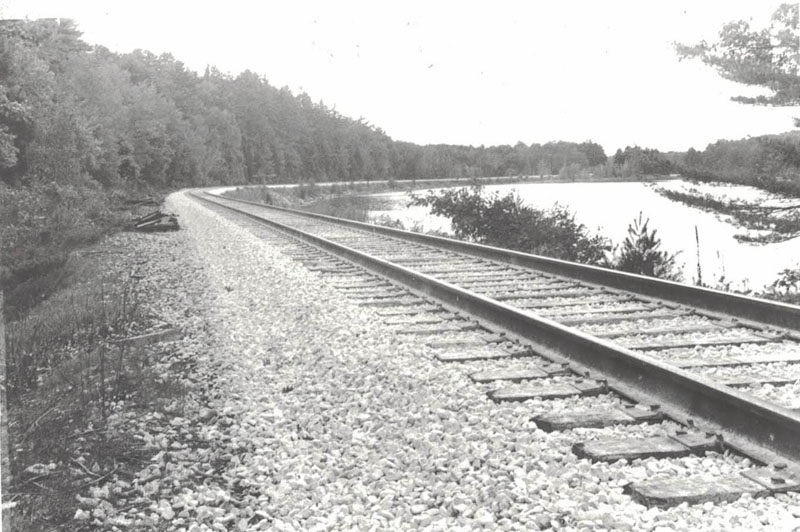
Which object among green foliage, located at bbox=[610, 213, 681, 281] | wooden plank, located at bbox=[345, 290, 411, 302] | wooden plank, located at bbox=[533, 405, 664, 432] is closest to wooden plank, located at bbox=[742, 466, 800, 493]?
wooden plank, located at bbox=[533, 405, 664, 432]

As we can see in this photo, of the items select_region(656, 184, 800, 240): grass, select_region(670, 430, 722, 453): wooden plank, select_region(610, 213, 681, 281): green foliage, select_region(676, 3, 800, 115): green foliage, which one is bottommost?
select_region(610, 213, 681, 281): green foliage

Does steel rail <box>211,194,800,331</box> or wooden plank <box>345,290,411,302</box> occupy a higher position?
steel rail <box>211,194,800,331</box>

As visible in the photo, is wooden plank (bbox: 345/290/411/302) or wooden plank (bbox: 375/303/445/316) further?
wooden plank (bbox: 345/290/411/302)

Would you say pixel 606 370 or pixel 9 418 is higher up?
pixel 606 370

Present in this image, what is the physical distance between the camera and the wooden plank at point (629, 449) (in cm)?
319

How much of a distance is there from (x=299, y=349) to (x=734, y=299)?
144 inches

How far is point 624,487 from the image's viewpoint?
9.59ft

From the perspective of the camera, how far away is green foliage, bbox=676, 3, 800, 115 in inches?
512

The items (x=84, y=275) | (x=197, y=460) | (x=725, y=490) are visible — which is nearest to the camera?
(x=725, y=490)

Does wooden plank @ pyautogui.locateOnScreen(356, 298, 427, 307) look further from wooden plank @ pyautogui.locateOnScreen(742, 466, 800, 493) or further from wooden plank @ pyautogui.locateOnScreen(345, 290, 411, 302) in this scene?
wooden plank @ pyautogui.locateOnScreen(742, 466, 800, 493)

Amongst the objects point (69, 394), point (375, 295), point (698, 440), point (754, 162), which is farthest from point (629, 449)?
point (754, 162)

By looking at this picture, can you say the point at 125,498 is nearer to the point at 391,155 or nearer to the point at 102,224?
the point at 102,224

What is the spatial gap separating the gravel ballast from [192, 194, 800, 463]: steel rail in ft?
0.55

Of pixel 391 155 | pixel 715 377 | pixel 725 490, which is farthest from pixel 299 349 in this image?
pixel 391 155
